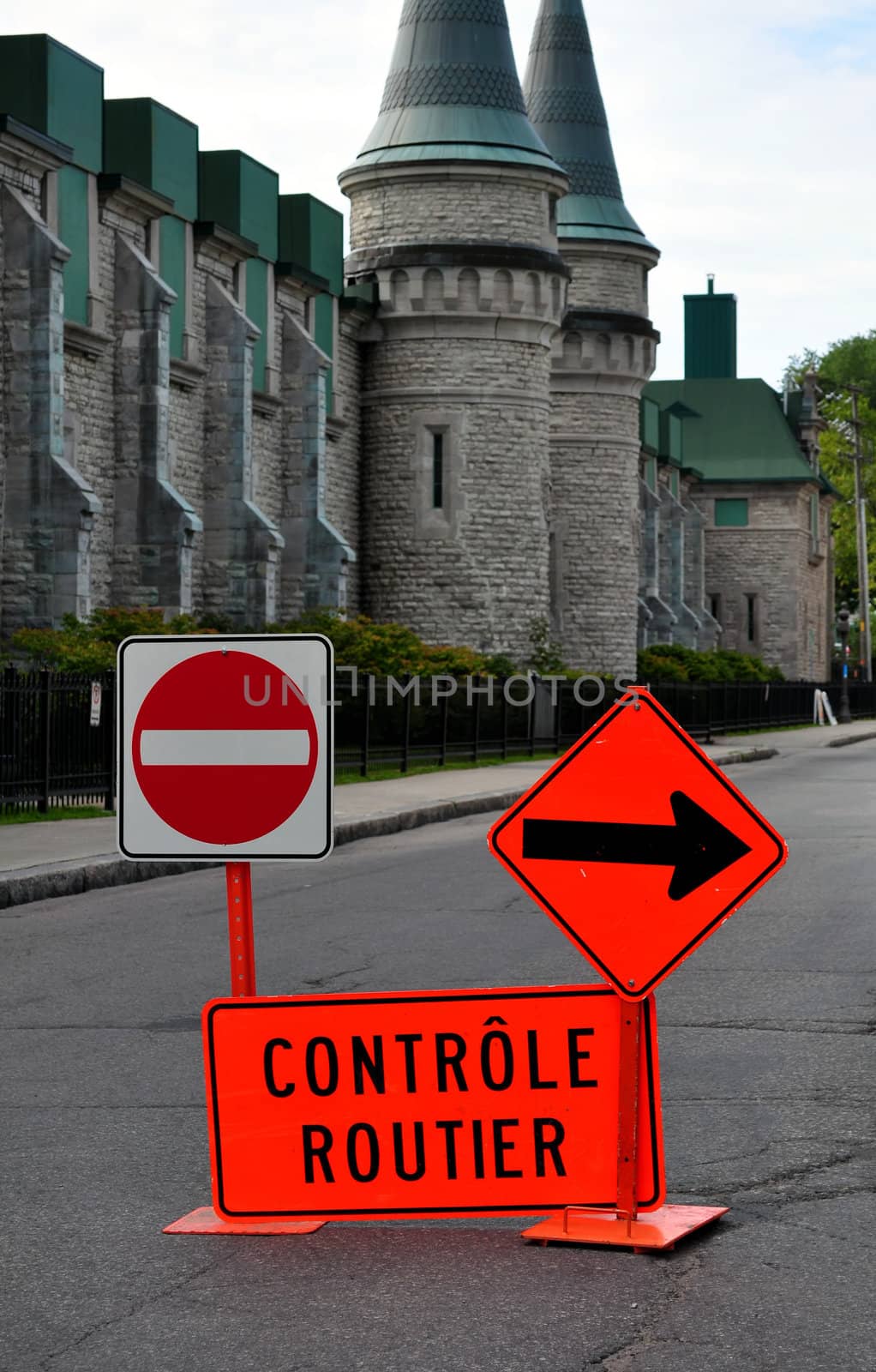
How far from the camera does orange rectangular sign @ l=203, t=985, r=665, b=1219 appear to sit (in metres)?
5.27

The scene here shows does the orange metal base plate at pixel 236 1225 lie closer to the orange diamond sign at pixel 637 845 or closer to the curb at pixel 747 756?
the orange diamond sign at pixel 637 845

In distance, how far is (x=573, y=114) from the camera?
52.5 metres

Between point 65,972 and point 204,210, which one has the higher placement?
point 204,210

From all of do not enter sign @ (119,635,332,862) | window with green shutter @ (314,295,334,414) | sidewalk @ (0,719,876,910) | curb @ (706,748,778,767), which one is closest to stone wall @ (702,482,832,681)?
window with green shutter @ (314,295,334,414)

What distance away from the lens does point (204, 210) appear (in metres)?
40.8

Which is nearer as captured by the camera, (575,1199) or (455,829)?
(575,1199)

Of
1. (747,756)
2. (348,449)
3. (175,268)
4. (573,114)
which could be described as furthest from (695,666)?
(175,268)

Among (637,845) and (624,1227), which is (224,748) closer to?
(637,845)

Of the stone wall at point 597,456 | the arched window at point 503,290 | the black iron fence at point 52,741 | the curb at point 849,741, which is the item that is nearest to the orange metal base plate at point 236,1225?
the black iron fence at point 52,741

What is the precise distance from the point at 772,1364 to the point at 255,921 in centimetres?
824

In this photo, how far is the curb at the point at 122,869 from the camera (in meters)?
13.3

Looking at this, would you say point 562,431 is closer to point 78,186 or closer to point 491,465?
point 491,465

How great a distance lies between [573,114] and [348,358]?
482 inches

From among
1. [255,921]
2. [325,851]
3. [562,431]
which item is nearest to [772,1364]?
[325,851]
